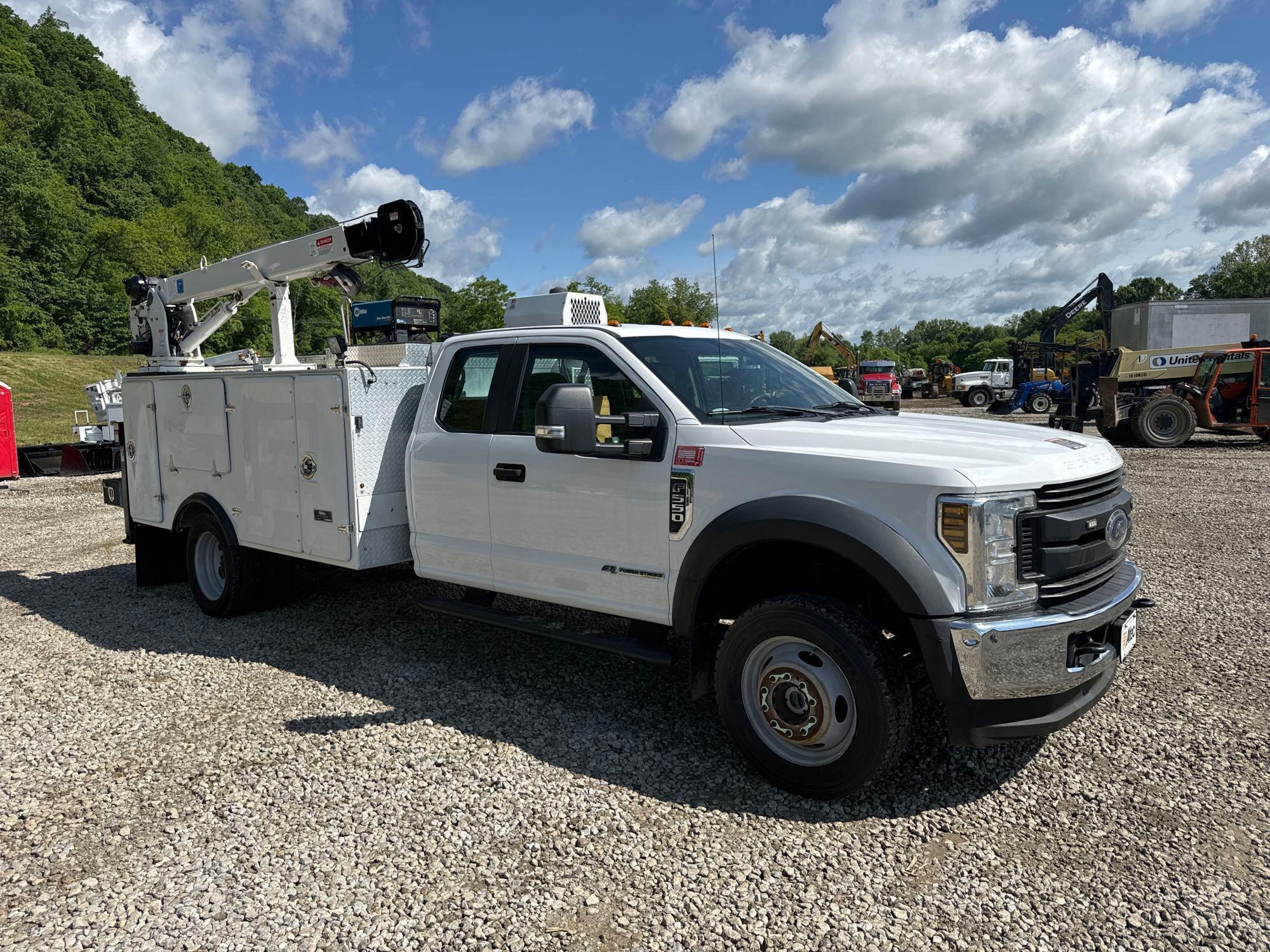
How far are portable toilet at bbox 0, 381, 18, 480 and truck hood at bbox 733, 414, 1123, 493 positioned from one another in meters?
15.3

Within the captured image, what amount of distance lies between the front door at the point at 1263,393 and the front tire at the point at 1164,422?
3.52ft

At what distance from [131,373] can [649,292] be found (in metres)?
69.8

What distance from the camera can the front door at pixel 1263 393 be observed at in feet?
53.8

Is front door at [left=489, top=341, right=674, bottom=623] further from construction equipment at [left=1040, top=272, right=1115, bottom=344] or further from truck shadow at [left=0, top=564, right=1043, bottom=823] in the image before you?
→ construction equipment at [left=1040, top=272, right=1115, bottom=344]

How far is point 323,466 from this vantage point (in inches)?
204

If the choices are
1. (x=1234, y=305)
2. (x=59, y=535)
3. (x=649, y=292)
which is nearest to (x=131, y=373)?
(x=59, y=535)

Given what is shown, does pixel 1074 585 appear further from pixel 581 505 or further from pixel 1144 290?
pixel 1144 290

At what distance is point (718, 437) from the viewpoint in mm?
3734

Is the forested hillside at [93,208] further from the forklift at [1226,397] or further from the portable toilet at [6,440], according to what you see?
the forklift at [1226,397]

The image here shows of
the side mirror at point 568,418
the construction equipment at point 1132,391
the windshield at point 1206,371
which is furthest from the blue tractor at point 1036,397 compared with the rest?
the side mirror at point 568,418

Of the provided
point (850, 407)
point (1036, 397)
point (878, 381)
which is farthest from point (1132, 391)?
point (878, 381)

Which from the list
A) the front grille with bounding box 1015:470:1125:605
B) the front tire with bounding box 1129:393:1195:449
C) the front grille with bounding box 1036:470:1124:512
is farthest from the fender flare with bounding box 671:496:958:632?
the front tire with bounding box 1129:393:1195:449

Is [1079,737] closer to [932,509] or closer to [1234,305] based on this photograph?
[932,509]

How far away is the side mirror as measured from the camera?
3.67m
